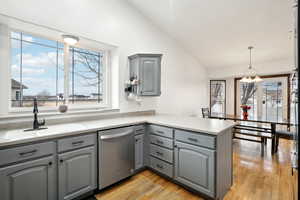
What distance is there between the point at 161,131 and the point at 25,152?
5.03 ft

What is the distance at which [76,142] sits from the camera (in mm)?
1605

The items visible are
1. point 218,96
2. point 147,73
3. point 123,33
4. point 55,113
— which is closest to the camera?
point 55,113

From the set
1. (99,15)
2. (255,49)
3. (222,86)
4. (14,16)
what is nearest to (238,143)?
(255,49)

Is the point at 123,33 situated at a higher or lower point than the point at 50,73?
higher

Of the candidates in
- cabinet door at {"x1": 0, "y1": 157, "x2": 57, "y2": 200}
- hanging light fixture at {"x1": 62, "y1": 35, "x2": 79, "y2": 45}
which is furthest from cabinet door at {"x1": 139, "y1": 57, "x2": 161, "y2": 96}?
cabinet door at {"x1": 0, "y1": 157, "x2": 57, "y2": 200}

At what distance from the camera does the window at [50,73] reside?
6.25 ft

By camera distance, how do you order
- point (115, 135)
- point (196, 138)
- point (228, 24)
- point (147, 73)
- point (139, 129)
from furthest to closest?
point (228, 24)
point (147, 73)
point (139, 129)
point (115, 135)
point (196, 138)

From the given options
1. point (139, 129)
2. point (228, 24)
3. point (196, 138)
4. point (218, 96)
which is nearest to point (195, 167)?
point (196, 138)

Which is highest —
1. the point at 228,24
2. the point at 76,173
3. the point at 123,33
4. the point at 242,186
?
the point at 228,24

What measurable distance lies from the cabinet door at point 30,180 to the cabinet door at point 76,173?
8 cm

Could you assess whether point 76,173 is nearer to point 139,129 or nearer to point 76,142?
point 76,142

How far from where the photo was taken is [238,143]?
368 cm

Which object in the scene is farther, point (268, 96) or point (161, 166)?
point (268, 96)

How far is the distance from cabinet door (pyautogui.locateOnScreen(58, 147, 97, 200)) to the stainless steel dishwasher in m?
0.11
